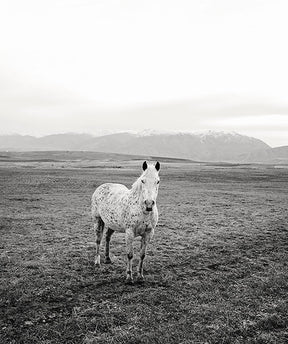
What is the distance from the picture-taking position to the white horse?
26.9ft

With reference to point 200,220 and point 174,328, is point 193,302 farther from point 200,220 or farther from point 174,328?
point 200,220

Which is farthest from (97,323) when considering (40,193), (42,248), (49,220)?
(40,193)

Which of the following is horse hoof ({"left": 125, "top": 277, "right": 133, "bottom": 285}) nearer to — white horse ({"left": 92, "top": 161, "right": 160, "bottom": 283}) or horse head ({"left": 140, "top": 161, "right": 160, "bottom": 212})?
white horse ({"left": 92, "top": 161, "right": 160, "bottom": 283})

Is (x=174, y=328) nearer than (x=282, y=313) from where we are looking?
Yes

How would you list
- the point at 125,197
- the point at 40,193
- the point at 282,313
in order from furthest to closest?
the point at 40,193
the point at 125,197
the point at 282,313

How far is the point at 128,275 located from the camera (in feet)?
28.7

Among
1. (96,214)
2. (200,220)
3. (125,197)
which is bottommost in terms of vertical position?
(200,220)

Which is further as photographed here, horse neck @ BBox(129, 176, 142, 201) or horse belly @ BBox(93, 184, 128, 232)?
horse belly @ BBox(93, 184, 128, 232)

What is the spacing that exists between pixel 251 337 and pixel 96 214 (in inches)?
245

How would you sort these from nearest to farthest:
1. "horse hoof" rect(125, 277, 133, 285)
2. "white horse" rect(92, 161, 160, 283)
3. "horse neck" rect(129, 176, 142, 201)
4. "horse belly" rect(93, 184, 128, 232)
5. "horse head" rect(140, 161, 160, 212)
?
"horse head" rect(140, 161, 160, 212) → "white horse" rect(92, 161, 160, 283) → "horse hoof" rect(125, 277, 133, 285) → "horse neck" rect(129, 176, 142, 201) → "horse belly" rect(93, 184, 128, 232)

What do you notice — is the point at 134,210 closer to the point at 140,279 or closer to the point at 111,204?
the point at 111,204

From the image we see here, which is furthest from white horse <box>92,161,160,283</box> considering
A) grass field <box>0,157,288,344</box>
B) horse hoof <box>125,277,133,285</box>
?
grass field <box>0,157,288,344</box>

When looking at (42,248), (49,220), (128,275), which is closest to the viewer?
(128,275)

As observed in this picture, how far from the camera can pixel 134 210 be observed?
8.76m
